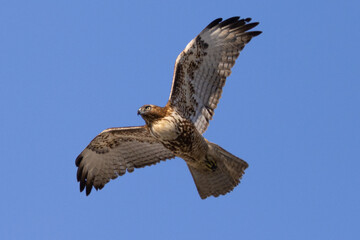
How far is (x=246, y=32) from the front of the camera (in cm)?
1220

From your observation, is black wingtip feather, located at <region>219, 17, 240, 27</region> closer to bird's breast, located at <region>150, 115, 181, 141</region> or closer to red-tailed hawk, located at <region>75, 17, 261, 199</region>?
red-tailed hawk, located at <region>75, 17, 261, 199</region>

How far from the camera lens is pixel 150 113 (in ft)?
38.2

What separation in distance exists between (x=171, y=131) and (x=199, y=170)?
1.28 m

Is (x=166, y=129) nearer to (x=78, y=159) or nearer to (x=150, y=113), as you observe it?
(x=150, y=113)

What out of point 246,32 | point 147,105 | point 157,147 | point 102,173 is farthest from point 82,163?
point 246,32

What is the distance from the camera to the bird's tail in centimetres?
1239

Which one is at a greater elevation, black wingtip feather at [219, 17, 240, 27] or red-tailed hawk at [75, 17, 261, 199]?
black wingtip feather at [219, 17, 240, 27]

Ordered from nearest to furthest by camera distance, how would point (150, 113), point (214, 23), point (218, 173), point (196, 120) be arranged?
1. point (150, 113)
2. point (214, 23)
3. point (196, 120)
4. point (218, 173)

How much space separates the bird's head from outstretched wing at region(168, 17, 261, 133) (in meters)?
0.46

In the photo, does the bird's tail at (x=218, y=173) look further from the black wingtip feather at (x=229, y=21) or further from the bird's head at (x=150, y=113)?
the black wingtip feather at (x=229, y=21)

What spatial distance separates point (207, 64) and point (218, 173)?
2.10 meters

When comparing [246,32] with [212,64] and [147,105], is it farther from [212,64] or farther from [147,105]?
[147,105]

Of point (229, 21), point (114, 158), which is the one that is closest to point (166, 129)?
point (114, 158)

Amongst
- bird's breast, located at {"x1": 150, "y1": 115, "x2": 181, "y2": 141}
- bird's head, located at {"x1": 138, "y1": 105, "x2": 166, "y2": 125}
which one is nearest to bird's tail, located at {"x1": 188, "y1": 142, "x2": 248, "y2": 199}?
bird's breast, located at {"x1": 150, "y1": 115, "x2": 181, "y2": 141}
